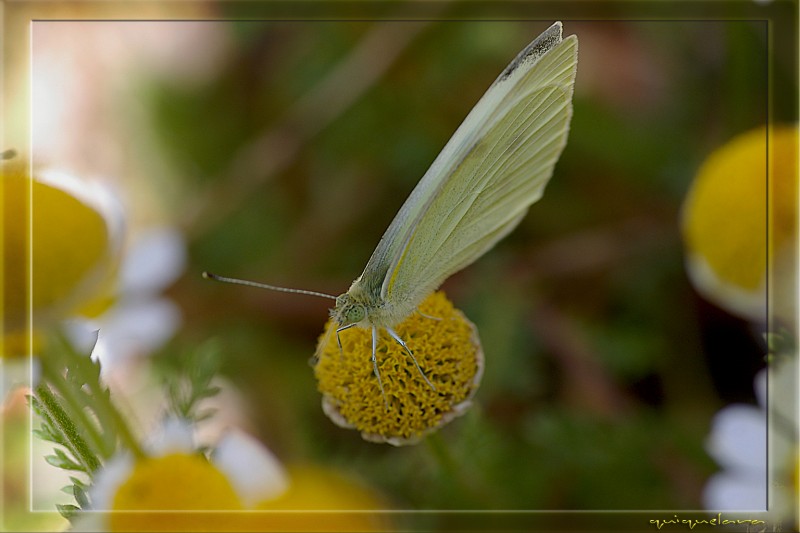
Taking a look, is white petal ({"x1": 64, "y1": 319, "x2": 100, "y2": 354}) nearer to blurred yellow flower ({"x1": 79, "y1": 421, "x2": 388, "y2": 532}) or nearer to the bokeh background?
blurred yellow flower ({"x1": 79, "y1": 421, "x2": 388, "y2": 532})

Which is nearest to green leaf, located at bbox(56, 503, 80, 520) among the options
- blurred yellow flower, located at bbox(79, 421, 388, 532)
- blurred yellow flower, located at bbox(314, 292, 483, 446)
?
blurred yellow flower, located at bbox(79, 421, 388, 532)

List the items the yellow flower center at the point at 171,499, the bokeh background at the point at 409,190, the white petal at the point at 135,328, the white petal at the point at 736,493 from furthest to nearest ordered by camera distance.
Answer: the bokeh background at the point at 409,190 → the white petal at the point at 135,328 → the white petal at the point at 736,493 → the yellow flower center at the point at 171,499

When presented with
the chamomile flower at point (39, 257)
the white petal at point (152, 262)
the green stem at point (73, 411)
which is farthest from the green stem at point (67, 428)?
the white petal at point (152, 262)

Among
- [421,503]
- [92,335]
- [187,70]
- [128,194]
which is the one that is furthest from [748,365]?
[187,70]

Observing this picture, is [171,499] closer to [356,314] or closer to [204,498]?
[204,498]

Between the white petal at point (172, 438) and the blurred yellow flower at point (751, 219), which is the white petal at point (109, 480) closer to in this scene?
the white petal at point (172, 438)

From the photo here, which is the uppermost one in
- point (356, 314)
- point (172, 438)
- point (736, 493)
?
point (356, 314)

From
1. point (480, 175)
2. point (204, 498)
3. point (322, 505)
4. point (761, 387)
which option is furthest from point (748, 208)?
point (204, 498)
